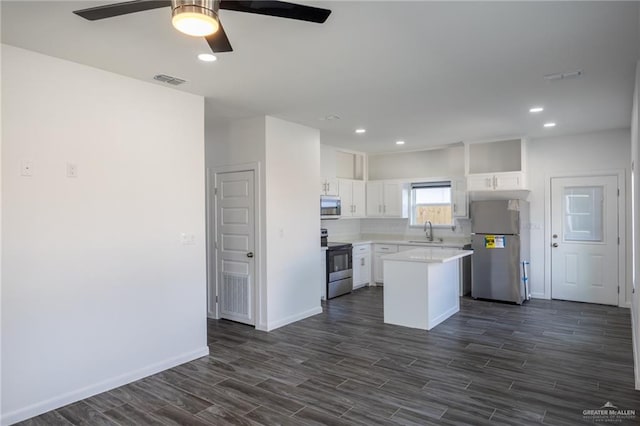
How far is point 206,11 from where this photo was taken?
170 centimetres

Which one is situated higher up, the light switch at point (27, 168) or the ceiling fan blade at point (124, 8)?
the ceiling fan blade at point (124, 8)

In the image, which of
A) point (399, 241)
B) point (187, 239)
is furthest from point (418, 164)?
point (187, 239)

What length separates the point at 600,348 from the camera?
163 inches

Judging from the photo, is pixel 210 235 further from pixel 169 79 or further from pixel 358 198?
pixel 358 198

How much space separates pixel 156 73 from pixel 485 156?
17.7 feet

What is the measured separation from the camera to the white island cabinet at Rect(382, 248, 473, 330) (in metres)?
4.83

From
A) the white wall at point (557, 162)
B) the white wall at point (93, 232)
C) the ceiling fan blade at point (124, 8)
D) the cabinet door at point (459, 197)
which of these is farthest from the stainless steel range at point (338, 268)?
the ceiling fan blade at point (124, 8)

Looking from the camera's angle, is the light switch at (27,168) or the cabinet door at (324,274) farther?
the cabinet door at (324,274)

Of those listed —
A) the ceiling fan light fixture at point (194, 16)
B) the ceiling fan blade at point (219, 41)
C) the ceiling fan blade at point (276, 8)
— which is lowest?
the ceiling fan light fixture at point (194, 16)

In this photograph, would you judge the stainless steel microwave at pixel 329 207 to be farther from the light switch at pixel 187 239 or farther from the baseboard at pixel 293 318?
the light switch at pixel 187 239

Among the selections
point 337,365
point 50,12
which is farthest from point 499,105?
point 50,12

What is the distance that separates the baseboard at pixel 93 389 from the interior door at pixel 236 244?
1106mm

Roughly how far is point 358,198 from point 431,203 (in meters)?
1.40

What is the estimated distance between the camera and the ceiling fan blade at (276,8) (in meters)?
1.86
